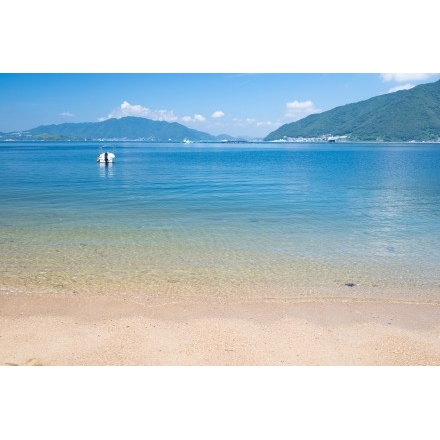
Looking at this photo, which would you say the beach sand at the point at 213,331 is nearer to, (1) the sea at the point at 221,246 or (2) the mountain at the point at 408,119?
(1) the sea at the point at 221,246

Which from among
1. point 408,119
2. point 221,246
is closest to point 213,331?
point 221,246

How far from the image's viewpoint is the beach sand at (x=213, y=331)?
485cm

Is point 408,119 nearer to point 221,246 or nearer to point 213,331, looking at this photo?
point 221,246

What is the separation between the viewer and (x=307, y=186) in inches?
1000

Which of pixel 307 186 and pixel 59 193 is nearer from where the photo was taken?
pixel 59 193

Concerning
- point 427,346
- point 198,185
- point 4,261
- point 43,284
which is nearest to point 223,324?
point 427,346

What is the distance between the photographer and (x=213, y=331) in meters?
5.57

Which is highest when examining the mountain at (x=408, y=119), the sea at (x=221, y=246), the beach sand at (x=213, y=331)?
the mountain at (x=408, y=119)

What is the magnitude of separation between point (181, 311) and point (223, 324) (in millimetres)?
817

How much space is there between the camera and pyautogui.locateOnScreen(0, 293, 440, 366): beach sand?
4.85 meters

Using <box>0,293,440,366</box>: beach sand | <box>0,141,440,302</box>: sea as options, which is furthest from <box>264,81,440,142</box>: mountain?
A: <box>0,293,440,366</box>: beach sand

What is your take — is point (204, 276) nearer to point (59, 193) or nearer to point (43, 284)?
point (43, 284)

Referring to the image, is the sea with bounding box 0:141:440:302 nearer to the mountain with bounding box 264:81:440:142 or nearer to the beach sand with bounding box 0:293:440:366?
the beach sand with bounding box 0:293:440:366

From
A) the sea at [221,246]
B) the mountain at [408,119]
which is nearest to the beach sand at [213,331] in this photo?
the sea at [221,246]
